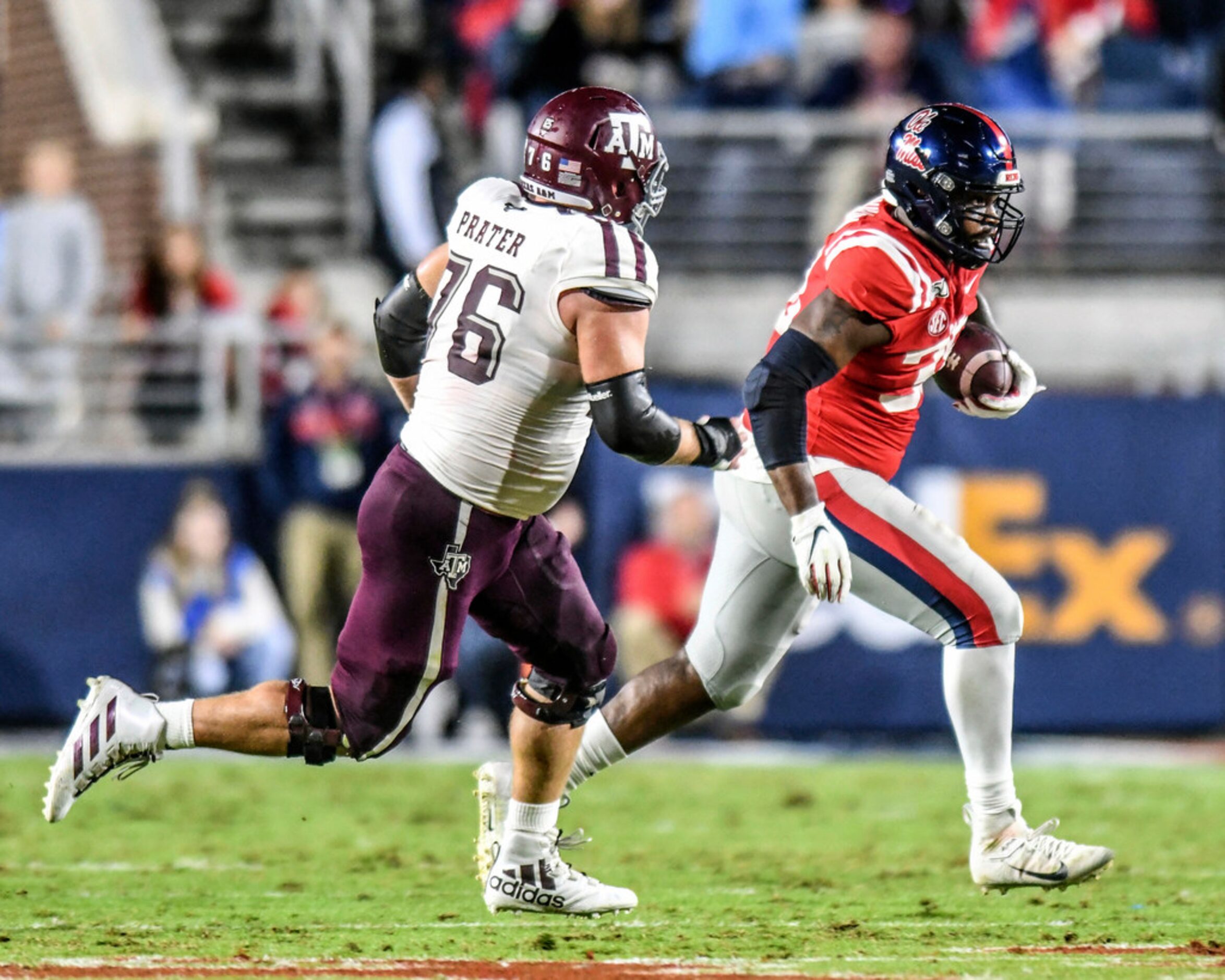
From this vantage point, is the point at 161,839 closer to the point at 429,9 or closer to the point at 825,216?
the point at 825,216

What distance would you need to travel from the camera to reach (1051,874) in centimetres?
546

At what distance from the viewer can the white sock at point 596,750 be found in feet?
19.2

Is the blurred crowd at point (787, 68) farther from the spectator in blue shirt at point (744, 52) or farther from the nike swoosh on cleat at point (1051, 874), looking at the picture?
the nike swoosh on cleat at point (1051, 874)

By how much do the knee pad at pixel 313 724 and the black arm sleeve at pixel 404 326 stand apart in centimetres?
92

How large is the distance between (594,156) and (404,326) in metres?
0.80

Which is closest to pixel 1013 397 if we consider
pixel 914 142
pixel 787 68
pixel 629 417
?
pixel 914 142

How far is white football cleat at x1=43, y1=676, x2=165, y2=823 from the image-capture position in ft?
17.0

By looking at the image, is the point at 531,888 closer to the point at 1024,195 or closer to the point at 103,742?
the point at 103,742

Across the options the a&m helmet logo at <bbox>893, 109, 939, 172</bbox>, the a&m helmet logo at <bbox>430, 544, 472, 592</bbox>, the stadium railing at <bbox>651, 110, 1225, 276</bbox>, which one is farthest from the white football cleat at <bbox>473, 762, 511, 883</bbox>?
the stadium railing at <bbox>651, 110, 1225, 276</bbox>

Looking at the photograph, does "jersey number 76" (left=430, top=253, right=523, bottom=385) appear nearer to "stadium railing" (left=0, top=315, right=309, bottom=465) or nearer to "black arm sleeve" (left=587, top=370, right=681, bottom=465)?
"black arm sleeve" (left=587, top=370, right=681, bottom=465)

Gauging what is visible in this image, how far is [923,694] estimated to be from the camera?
1006 centimetres

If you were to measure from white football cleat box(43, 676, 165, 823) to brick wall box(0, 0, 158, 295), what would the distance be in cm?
852

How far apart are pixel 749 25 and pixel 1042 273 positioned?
216cm

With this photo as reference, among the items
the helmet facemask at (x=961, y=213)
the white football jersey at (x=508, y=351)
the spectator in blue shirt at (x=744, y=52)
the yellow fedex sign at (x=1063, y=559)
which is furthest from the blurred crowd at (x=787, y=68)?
the white football jersey at (x=508, y=351)
